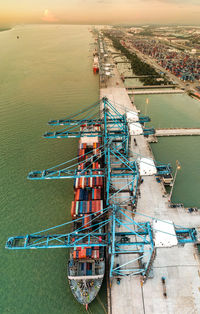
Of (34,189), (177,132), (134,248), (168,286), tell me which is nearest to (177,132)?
(177,132)

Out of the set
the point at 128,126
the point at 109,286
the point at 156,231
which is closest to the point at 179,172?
the point at 128,126

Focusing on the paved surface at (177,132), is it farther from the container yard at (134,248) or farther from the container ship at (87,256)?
the container ship at (87,256)

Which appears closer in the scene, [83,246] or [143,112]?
[83,246]

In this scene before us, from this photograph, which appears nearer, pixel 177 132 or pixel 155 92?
pixel 177 132

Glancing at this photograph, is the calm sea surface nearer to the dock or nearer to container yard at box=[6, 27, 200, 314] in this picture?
container yard at box=[6, 27, 200, 314]

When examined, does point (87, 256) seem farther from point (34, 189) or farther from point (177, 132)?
point (177, 132)

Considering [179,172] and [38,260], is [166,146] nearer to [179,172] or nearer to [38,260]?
[179,172]

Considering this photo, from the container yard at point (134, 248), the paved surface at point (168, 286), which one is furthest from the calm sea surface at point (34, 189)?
the paved surface at point (168, 286)

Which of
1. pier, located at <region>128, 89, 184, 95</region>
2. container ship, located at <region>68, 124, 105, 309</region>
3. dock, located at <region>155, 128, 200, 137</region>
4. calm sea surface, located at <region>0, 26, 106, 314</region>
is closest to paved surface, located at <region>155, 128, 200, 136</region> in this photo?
dock, located at <region>155, 128, 200, 137</region>
